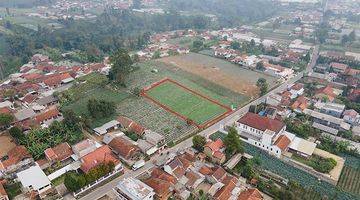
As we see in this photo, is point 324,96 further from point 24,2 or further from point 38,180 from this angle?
point 24,2

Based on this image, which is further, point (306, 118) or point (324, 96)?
point (324, 96)

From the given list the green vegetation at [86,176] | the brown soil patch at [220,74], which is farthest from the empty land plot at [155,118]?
the brown soil patch at [220,74]

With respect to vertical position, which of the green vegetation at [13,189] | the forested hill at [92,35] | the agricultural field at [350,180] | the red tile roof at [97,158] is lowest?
the agricultural field at [350,180]

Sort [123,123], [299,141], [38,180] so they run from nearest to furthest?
1. [38,180]
2. [299,141]
3. [123,123]

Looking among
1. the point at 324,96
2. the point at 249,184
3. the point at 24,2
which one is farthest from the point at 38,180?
the point at 24,2

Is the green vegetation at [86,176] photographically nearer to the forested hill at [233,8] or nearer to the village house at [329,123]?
the village house at [329,123]

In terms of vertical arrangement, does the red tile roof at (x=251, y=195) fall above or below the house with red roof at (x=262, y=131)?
below

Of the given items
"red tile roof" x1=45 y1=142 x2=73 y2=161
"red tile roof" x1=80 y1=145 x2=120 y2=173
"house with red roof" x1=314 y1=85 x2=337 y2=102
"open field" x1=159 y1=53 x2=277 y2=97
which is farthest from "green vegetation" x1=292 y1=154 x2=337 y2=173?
"red tile roof" x1=45 y1=142 x2=73 y2=161

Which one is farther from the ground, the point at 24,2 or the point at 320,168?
the point at 24,2

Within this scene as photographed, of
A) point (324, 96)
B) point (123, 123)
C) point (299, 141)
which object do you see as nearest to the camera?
point (299, 141)
